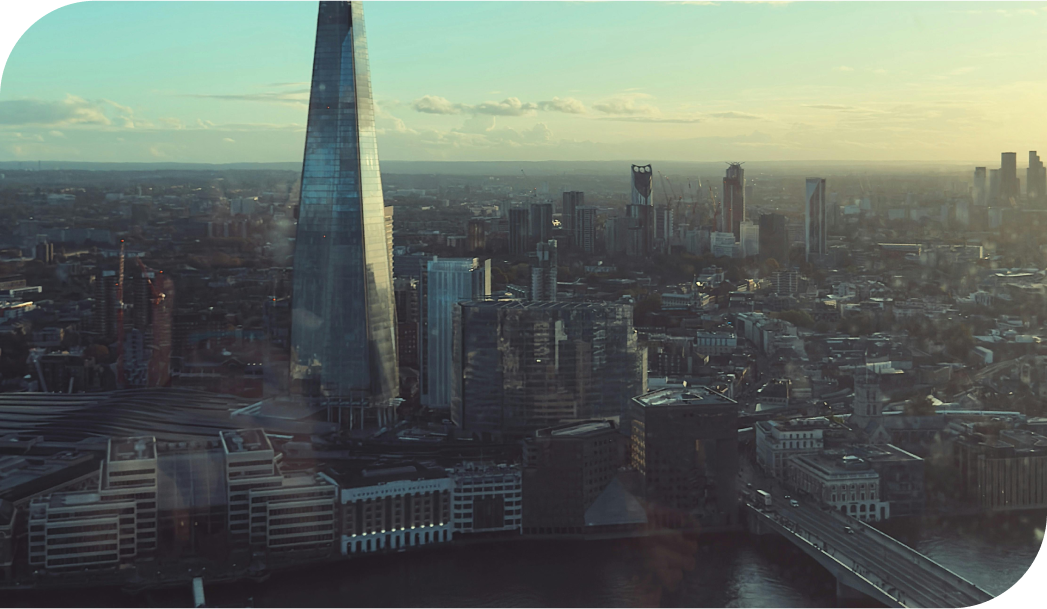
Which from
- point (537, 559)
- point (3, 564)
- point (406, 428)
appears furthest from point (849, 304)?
point (3, 564)

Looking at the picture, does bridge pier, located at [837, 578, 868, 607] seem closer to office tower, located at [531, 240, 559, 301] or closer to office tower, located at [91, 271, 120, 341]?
office tower, located at [531, 240, 559, 301]

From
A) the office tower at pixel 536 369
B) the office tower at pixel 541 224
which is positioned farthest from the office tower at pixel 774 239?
the office tower at pixel 536 369

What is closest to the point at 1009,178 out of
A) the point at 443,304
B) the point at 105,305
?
the point at 443,304

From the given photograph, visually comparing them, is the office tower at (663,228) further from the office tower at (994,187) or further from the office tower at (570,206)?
the office tower at (994,187)

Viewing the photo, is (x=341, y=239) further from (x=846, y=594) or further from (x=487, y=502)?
(x=846, y=594)

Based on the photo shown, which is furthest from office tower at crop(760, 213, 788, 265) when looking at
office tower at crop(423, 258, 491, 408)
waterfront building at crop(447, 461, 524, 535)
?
waterfront building at crop(447, 461, 524, 535)
